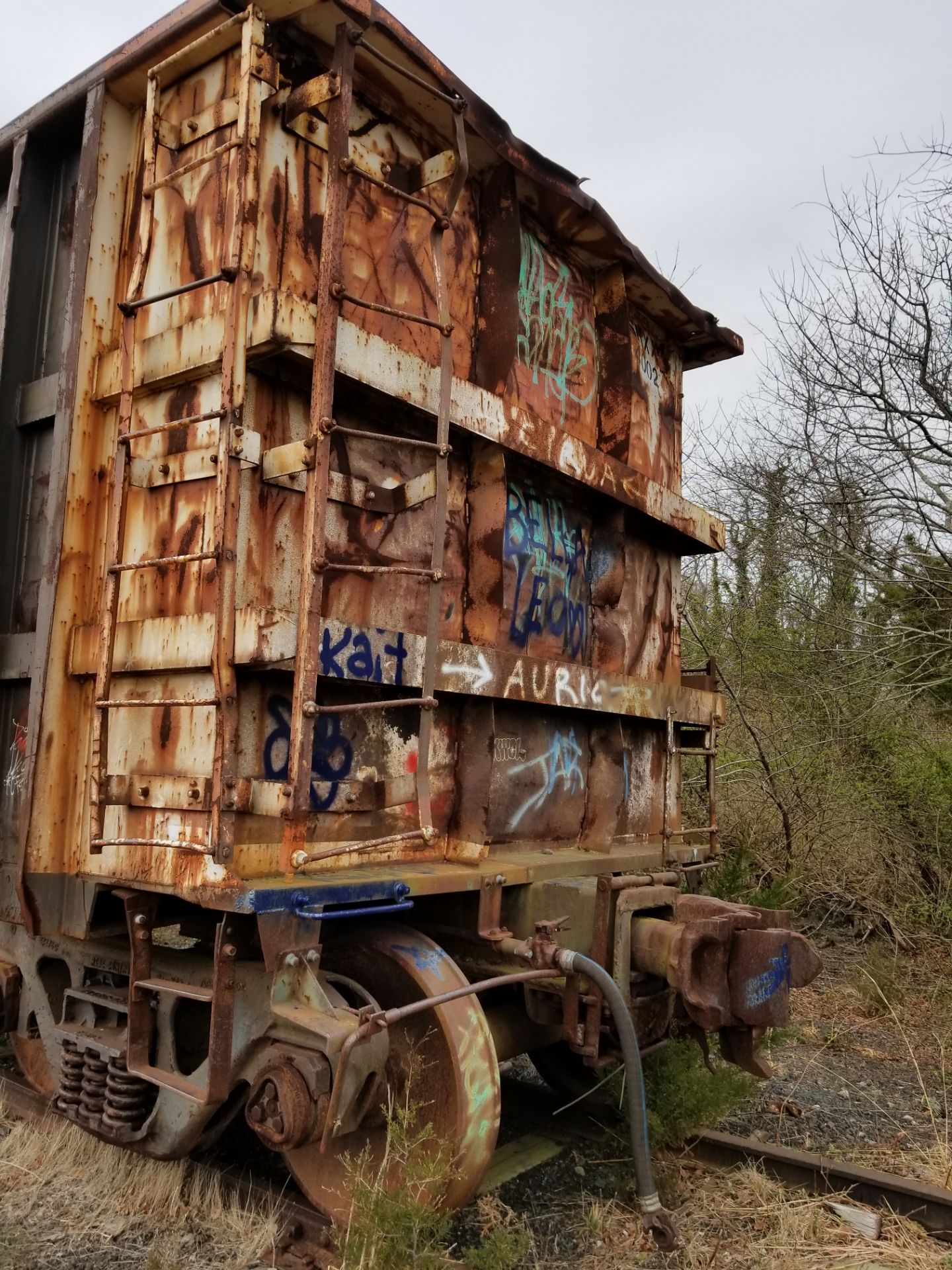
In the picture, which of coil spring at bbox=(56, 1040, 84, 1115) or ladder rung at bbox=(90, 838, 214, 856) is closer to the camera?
ladder rung at bbox=(90, 838, 214, 856)

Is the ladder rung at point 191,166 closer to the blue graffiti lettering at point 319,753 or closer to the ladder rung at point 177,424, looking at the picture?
the ladder rung at point 177,424

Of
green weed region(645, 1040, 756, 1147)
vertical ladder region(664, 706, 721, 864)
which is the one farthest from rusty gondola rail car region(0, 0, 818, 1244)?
vertical ladder region(664, 706, 721, 864)

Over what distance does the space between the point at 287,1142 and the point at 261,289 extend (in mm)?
2642

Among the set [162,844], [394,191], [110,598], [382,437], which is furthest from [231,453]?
[162,844]

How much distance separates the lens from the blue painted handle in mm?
2881

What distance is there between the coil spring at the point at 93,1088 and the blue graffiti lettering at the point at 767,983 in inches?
90.6

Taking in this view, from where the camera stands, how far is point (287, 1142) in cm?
280

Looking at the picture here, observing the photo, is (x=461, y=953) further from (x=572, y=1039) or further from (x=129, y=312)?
(x=129, y=312)

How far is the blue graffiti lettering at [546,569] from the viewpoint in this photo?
4363 millimetres

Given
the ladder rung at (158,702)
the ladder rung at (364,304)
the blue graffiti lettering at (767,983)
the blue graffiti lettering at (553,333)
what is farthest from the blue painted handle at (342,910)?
the blue graffiti lettering at (553,333)

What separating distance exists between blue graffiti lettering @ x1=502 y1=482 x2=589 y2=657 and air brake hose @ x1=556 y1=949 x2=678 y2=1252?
66.3 inches

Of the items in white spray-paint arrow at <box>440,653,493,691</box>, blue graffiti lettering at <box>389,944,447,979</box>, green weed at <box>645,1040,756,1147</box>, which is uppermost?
white spray-paint arrow at <box>440,653,493,691</box>

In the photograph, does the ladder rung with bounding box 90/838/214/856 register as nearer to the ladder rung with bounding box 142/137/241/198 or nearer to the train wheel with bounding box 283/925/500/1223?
the train wheel with bounding box 283/925/500/1223

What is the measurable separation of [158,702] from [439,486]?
47.9 inches
